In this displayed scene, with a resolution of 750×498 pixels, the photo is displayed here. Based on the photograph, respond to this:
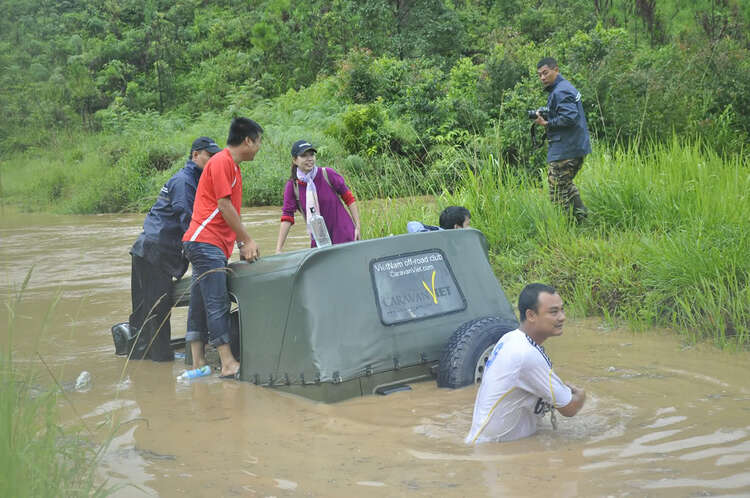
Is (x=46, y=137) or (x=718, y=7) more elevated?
(x=718, y=7)

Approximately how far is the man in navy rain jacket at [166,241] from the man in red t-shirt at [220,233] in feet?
1.20

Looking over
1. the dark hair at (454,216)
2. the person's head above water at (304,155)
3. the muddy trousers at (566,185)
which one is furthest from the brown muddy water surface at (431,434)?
the person's head above water at (304,155)

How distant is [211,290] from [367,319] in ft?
4.34

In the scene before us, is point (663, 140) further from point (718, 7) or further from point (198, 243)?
point (718, 7)

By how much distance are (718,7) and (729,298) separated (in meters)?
21.8

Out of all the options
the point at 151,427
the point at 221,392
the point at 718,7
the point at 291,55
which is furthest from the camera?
the point at 291,55

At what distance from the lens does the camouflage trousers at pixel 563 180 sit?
319 inches

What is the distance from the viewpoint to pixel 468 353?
5.07 meters

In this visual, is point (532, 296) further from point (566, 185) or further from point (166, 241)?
point (566, 185)

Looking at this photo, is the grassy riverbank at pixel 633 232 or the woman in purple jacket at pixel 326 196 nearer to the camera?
the grassy riverbank at pixel 633 232

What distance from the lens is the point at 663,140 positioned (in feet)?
38.7

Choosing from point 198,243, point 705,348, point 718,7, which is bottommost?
point 705,348

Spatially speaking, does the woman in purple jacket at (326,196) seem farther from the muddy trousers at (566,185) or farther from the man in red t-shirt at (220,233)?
the muddy trousers at (566,185)

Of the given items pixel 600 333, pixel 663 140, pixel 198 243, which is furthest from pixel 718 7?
pixel 198 243
